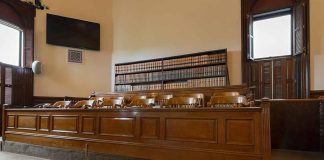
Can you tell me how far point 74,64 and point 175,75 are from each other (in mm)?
3234

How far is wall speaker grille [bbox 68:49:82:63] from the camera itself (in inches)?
341

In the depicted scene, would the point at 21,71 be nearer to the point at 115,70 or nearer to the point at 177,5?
the point at 115,70

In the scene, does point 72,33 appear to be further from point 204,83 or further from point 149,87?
point 204,83

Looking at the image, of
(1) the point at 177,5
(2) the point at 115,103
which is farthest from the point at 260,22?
(2) the point at 115,103

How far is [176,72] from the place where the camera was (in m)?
7.70

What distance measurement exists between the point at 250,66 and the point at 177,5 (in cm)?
281

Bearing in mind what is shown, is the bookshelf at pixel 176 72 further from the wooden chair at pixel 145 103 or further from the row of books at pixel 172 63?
the wooden chair at pixel 145 103

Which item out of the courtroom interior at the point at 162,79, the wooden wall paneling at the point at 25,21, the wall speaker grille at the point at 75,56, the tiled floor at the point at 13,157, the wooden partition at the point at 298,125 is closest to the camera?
the courtroom interior at the point at 162,79

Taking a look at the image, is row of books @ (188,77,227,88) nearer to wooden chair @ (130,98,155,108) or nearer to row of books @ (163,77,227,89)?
row of books @ (163,77,227,89)

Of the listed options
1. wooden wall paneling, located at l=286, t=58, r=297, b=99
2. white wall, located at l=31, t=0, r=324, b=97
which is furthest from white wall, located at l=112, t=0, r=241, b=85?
wooden wall paneling, located at l=286, t=58, r=297, b=99

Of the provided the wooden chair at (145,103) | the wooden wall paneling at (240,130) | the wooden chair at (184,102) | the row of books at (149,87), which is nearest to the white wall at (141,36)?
the row of books at (149,87)

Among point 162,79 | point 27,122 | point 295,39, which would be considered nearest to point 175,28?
point 162,79

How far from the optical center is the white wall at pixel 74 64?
319 inches

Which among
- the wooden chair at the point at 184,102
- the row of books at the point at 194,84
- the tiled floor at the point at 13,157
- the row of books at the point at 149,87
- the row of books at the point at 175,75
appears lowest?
the tiled floor at the point at 13,157
